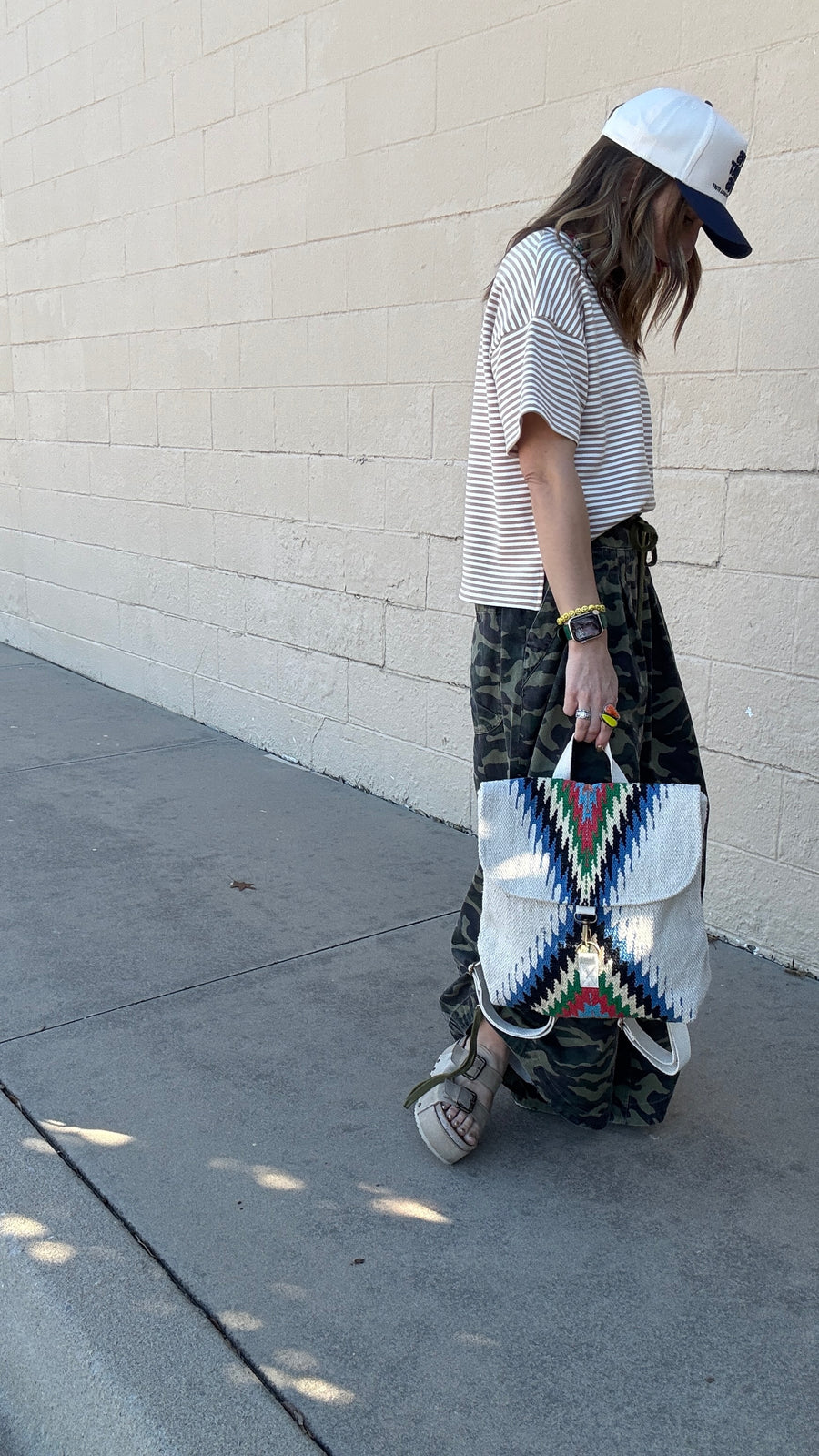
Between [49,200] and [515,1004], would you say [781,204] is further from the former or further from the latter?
[49,200]

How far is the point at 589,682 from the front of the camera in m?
2.23

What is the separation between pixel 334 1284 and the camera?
85.3 inches

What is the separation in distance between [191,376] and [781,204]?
316 cm

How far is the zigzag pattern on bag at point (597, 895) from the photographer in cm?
224

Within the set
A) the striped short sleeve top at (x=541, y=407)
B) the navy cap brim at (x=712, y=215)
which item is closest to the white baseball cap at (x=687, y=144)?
the navy cap brim at (x=712, y=215)

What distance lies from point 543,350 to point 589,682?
57cm

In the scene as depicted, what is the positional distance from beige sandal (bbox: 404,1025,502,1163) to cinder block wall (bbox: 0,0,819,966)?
1233 millimetres

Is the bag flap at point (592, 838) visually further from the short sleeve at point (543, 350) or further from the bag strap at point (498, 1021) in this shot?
the short sleeve at point (543, 350)

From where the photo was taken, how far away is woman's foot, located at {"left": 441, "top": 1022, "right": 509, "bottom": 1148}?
2.51 meters

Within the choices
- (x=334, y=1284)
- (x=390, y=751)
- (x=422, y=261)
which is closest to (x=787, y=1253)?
(x=334, y=1284)

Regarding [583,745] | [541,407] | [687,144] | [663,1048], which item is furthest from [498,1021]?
[687,144]

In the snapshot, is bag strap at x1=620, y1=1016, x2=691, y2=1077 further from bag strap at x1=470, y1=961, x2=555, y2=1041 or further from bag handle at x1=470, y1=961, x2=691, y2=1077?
bag strap at x1=470, y1=961, x2=555, y2=1041

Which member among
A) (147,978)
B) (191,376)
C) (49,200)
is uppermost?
(49,200)

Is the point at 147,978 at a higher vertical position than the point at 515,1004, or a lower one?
lower
